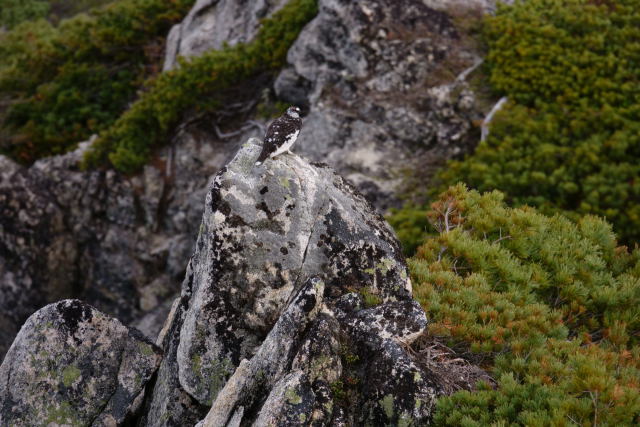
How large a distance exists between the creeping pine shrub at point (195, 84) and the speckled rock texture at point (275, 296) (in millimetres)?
10994

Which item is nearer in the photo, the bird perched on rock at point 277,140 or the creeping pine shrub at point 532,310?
the creeping pine shrub at point 532,310

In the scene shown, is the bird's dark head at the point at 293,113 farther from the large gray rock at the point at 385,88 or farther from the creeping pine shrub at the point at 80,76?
the creeping pine shrub at the point at 80,76

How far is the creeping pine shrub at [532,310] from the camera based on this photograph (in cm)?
480

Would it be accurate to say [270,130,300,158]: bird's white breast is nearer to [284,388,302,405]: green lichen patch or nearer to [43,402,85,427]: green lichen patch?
[284,388,302,405]: green lichen patch

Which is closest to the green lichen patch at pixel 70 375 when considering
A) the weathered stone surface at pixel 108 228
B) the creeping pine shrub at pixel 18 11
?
the weathered stone surface at pixel 108 228

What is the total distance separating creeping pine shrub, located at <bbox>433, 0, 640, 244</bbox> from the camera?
39.2ft

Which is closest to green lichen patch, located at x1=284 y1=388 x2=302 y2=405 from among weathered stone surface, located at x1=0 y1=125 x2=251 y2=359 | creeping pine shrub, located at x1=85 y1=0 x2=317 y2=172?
weathered stone surface, located at x1=0 y1=125 x2=251 y2=359

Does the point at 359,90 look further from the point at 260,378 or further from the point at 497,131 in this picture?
the point at 260,378

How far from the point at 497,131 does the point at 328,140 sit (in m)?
4.19

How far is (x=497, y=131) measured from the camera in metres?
13.2

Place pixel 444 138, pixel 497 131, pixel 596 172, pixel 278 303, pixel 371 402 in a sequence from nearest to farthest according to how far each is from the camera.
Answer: pixel 371 402 < pixel 278 303 < pixel 596 172 < pixel 497 131 < pixel 444 138

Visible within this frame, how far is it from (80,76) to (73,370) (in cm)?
1705

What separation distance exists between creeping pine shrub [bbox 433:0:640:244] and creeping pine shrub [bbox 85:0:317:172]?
5996 mm

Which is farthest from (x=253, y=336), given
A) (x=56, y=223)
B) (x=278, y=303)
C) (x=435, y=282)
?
(x=56, y=223)
